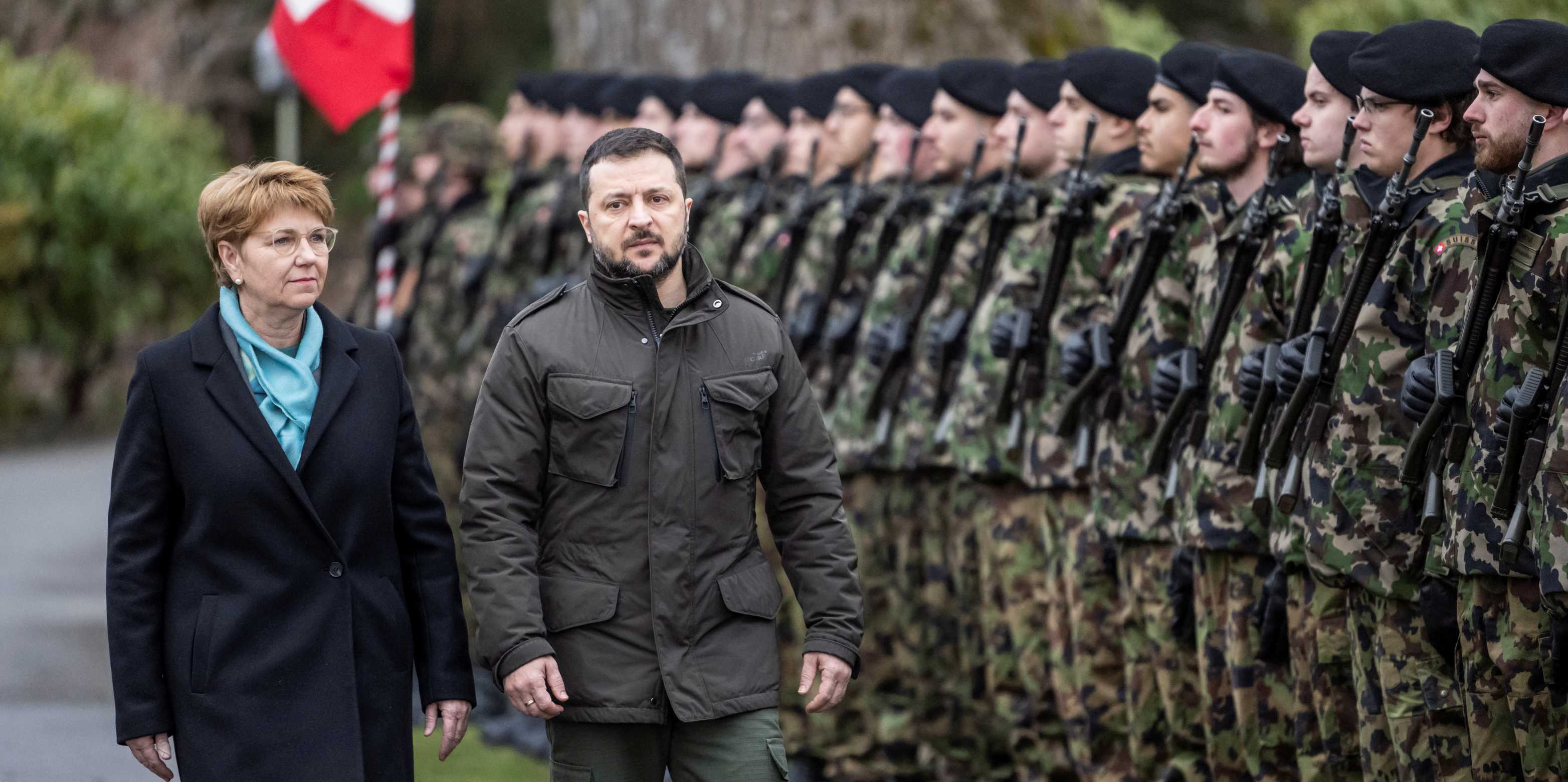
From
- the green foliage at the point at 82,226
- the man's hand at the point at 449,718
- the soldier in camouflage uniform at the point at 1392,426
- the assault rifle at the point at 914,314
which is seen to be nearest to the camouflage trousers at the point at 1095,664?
the assault rifle at the point at 914,314

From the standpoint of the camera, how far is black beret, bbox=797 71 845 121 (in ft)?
28.2

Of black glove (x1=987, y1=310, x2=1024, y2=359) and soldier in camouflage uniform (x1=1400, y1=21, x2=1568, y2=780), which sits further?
black glove (x1=987, y1=310, x2=1024, y2=359)

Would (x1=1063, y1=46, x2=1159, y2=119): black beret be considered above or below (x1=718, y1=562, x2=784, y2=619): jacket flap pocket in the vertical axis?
above

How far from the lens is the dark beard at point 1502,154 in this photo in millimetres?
4422

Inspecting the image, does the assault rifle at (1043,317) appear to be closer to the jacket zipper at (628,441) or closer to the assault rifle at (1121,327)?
the assault rifle at (1121,327)

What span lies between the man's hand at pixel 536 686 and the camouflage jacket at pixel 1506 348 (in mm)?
1850

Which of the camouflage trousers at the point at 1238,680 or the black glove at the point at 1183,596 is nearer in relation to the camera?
the camouflage trousers at the point at 1238,680

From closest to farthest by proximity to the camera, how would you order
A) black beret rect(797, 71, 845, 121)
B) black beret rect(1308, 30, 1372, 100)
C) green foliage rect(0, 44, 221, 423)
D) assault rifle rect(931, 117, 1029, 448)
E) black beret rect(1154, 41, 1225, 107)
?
black beret rect(1308, 30, 1372, 100) < black beret rect(1154, 41, 1225, 107) < assault rifle rect(931, 117, 1029, 448) < black beret rect(797, 71, 845, 121) < green foliage rect(0, 44, 221, 423)

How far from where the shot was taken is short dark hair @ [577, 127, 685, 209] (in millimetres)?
4340

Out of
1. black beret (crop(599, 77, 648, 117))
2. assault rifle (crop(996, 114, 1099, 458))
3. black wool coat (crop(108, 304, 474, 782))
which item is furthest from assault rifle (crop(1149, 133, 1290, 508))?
black beret (crop(599, 77, 648, 117))

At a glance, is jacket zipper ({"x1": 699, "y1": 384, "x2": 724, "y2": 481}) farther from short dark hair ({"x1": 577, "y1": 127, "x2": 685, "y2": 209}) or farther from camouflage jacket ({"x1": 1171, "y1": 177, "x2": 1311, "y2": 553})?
camouflage jacket ({"x1": 1171, "y1": 177, "x2": 1311, "y2": 553})

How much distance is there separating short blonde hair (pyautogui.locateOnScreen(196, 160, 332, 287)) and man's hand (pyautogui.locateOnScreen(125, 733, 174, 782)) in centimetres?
92

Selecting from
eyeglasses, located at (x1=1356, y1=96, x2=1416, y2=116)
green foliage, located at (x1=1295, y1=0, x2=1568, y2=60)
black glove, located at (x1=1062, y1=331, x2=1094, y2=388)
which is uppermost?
green foliage, located at (x1=1295, y1=0, x2=1568, y2=60)

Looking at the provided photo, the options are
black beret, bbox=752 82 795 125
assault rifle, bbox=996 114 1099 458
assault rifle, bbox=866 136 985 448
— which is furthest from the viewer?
black beret, bbox=752 82 795 125
